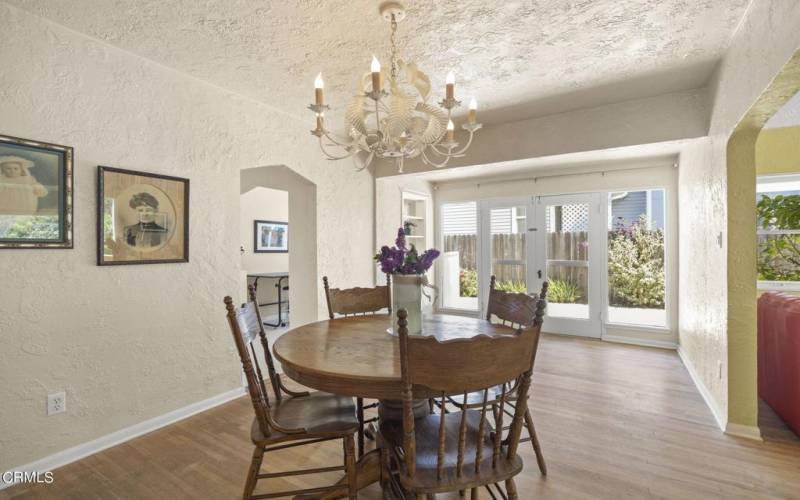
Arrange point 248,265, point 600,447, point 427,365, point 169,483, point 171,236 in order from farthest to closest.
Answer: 1. point 248,265
2. point 171,236
3. point 600,447
4. point 169,483
5. point 427,365

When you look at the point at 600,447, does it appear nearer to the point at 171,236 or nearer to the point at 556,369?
the point at 556,369

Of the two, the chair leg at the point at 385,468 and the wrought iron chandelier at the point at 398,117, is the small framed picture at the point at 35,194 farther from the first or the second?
the chair leg at the point at 385,468

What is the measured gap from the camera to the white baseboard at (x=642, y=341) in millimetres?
4430

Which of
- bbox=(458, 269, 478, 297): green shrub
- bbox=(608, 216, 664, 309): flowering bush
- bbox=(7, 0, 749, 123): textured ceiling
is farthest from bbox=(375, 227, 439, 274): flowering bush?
bbox=(458, 269, 478, 297): green shrub

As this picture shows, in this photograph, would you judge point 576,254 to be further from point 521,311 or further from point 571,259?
point 521,311

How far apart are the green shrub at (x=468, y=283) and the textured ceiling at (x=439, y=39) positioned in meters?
3.16

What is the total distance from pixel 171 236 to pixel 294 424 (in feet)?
5.92

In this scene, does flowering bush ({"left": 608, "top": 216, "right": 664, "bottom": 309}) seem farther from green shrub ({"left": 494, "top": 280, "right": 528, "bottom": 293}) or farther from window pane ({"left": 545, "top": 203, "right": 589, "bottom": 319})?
green shrub ({"left": 494, "top": 280, "right": 528, "bottom": 293})

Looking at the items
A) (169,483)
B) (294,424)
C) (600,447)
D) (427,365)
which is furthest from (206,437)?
(600,447)

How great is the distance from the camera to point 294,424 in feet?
5.50

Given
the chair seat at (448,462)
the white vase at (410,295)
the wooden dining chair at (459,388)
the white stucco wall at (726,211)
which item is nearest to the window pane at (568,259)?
the white stucco wall at (726,211)

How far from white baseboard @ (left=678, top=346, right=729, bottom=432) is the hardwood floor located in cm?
5

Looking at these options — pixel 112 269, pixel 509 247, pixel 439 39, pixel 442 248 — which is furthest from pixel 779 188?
pixel 112 269

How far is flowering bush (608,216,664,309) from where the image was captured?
4605 millimetres
